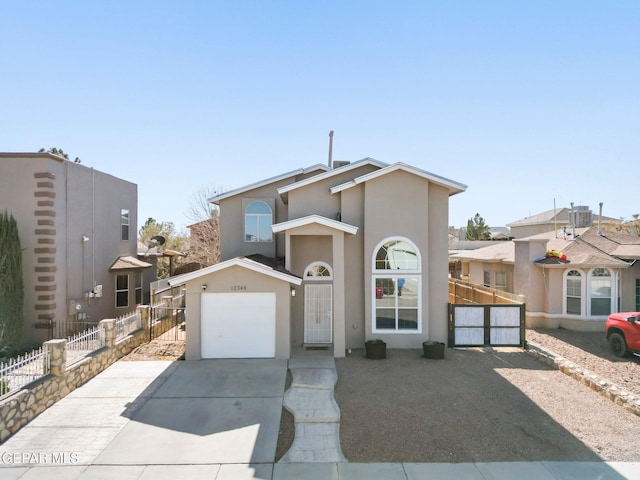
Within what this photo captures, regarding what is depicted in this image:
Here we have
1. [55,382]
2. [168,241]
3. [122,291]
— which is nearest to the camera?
[55,382]

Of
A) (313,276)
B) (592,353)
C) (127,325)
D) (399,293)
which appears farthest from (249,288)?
(592,353)

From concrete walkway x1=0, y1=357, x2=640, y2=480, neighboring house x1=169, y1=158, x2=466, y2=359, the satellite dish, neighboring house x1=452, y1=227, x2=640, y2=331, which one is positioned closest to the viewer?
concrete walkway x1=0, y1=357, x2=640, y2=480

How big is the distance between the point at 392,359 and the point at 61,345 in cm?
966

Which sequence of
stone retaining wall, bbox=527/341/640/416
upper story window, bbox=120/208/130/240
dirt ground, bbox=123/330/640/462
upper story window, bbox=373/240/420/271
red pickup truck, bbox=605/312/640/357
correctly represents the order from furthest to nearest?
upper story window, bbox=120/208/130/240
upper story window, bbox=373/240/420/271
red pickup truck, bbox=605/312/640/357
stone retaining wall, bbox=527/341/640/416
dirt ground, bbox=123/330/640/462

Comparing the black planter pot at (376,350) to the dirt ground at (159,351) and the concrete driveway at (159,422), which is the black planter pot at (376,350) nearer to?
the concrete driveway at (159,422)

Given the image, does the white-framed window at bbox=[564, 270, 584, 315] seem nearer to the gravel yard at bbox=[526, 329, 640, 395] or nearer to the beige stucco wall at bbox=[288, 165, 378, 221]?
the gravel yard at bbox=[526, 329, 640, 395]

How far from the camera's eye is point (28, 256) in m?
14.1

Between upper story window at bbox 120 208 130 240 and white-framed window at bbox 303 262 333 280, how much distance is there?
450 inches

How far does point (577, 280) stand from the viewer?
16625mm

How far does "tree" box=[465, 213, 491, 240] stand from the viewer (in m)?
59.3

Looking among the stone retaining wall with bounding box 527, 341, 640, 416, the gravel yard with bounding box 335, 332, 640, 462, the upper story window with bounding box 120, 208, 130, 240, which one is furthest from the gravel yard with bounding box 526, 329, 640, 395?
the upper story window with bounding box 120, 208, 130, 240

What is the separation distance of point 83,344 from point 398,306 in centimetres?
1042

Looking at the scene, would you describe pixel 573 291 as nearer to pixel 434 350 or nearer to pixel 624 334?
pixel 624 334

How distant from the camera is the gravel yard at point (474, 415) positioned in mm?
7188
